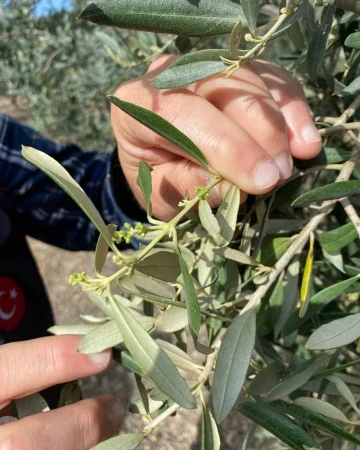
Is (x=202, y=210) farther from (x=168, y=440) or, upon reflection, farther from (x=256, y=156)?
(x=168, y=440)

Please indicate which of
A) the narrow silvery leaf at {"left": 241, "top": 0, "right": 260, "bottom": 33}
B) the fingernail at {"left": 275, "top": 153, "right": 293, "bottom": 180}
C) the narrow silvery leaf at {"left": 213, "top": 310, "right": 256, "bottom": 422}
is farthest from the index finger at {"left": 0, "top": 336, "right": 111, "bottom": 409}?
the narrow silvery leaf at {"left": 241, "top": 0, "right": 260, "bottom": 33}

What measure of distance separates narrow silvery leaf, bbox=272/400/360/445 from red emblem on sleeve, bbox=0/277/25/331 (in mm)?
850

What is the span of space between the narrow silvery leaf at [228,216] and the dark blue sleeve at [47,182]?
2.57 feet

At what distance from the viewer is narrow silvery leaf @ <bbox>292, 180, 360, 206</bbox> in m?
0.49

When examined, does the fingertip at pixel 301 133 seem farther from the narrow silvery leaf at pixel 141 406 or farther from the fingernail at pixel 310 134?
the narrow silvery leaf at pixel 141 406

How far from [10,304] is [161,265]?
0.82 metres

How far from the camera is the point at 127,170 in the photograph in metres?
0.90

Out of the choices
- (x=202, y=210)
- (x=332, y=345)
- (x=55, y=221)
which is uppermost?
(x=202, y=210)

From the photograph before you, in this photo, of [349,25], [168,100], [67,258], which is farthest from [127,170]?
[67,258]

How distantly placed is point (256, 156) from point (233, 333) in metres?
0.18

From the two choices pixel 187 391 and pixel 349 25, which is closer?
pixel 187 391

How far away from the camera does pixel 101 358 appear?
646 mm

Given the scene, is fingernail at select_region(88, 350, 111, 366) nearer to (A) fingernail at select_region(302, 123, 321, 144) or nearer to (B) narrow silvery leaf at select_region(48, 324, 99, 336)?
(B) narrow silvery leaf at select_region(48, 324, 99, 336)

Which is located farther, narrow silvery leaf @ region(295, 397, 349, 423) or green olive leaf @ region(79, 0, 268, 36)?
narrow silvery leaf @ region(295, 397, 349, 423)
